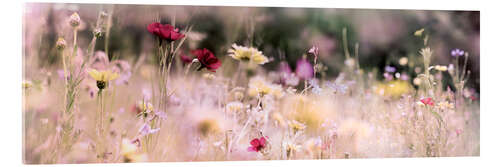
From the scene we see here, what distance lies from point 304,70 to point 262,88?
0.79 feet

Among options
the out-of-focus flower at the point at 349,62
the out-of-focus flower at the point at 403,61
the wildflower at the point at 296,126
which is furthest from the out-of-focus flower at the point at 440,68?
the wildflower at the point at 296,126

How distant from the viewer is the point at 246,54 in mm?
2707

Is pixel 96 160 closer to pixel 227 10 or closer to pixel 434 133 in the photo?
pixel 227 10

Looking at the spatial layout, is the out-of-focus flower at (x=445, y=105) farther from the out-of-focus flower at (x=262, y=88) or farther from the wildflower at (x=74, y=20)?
the wildflower at (x=74, y=20)

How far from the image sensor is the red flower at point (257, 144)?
2.69 metres

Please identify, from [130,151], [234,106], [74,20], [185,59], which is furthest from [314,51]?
[74,20]

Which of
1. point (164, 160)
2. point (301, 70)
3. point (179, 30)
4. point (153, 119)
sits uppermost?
point (179, 30)

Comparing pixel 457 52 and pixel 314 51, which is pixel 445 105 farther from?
pixel 314 51

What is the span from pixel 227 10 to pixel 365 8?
76cm

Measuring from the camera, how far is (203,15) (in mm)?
2691

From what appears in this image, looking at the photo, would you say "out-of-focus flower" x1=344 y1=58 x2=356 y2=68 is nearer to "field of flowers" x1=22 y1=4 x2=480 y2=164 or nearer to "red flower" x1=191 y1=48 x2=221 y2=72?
"field of flowers" x1=22 y1=4 x2=480 y2=164

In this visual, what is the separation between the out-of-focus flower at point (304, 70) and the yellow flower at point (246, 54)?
193 millimetres

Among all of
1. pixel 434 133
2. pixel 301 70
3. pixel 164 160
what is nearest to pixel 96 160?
pixel 164 160
